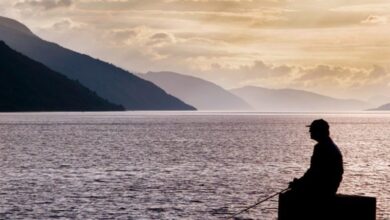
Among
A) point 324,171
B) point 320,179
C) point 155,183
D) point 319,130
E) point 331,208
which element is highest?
point 319,130

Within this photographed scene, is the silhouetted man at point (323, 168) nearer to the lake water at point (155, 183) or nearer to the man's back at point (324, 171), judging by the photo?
the man's back at point (324, 171)

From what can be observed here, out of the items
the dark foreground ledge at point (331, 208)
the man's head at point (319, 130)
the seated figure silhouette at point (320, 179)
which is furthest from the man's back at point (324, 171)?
the dark foreground ledge at point (331, 208)

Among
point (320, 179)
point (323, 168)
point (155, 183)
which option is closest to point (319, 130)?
point (323, 168)

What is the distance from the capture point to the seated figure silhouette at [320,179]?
1514 cm

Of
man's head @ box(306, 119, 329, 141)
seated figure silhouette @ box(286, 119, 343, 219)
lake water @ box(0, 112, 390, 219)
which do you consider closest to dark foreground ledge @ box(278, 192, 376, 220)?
seated figure silhouette @ box(286, 119, 343, 219)

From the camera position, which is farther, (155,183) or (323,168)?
(155,183)

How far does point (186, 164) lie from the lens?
94500mm

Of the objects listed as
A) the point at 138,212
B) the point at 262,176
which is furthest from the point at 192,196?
the point at 262,176

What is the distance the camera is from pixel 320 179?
15.2 meters

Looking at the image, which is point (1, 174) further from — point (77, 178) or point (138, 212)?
point (138, 212)

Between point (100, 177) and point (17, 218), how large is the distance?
96.9 feet

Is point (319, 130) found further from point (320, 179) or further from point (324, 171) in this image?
point (320, 179)

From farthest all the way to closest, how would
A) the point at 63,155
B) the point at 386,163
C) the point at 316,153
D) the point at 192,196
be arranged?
the point at 63,155
the point at 386,163
the point at 192,196
the point at 316,153

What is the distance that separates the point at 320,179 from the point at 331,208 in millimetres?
643
